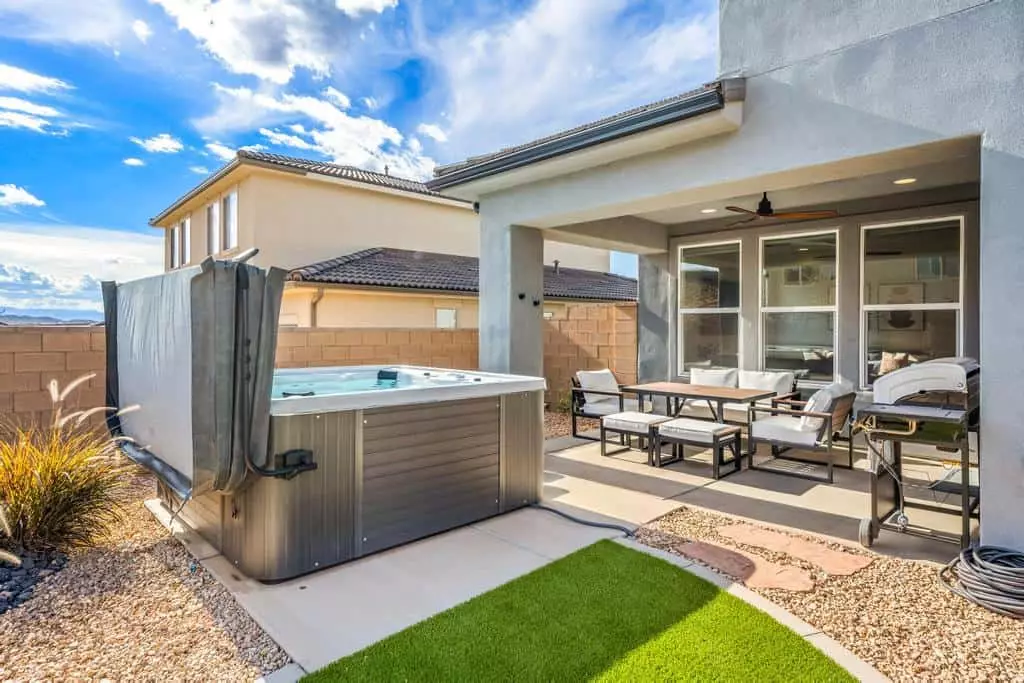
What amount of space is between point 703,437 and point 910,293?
3.81m

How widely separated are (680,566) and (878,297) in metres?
6.02

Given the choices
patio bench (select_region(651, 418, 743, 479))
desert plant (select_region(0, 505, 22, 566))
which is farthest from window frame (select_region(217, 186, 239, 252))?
patio bench (select_region(651, 418, 743, 479))

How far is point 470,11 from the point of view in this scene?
29.5ft

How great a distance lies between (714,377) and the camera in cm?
901

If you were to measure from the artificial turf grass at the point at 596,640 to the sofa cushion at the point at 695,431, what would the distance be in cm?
296

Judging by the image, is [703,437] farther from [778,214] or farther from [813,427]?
[778,214]

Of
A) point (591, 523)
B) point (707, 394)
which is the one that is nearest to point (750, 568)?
point (591, 523)

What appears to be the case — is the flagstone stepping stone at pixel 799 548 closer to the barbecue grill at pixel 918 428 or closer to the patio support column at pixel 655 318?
the barbecue grill at pixel 918 428

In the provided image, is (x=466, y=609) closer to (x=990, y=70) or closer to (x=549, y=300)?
(x=990, y=70)

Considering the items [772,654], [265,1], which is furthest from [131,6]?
[772,654]

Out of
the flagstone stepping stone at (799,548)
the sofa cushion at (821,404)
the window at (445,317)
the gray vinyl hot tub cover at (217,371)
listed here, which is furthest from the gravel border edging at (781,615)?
the window at (445,317)

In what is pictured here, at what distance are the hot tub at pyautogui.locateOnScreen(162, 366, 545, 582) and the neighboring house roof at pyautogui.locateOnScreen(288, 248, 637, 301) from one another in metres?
7.38

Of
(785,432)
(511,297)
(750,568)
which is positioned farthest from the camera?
(511,297)

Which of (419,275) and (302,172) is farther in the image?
(419,275)
